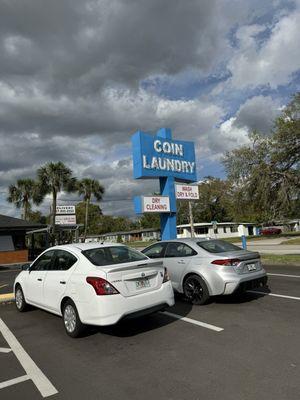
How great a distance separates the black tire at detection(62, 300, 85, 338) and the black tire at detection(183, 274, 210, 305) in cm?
290

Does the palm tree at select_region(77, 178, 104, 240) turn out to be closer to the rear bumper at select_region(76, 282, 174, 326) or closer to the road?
the road

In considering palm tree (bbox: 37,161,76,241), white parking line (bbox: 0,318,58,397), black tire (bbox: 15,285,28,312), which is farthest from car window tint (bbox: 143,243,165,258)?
palm tree (bbox: 37,161,76,241)

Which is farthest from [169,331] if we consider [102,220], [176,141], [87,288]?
[102,220]

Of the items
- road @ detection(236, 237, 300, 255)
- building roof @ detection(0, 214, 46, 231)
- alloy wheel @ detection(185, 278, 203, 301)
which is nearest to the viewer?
alloy wheel @ detection(185, 278, 203, 301)

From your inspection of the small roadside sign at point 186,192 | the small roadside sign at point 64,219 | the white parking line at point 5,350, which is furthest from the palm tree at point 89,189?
the white parking line at point 5,350

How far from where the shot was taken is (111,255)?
661cm

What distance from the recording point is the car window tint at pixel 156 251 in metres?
9.34

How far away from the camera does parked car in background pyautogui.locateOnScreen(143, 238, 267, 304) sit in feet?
24.7

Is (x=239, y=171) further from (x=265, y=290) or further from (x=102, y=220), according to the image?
(x=102, y=220)

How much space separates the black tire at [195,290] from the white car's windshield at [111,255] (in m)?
1.81

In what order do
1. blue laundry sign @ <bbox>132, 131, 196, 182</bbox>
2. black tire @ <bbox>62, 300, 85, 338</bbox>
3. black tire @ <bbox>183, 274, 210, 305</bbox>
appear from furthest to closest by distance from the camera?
blue laundry sign @ <bbox>132, 131, 196, 182</bbox> < black tire @ <bbox>183, 274, 210, 305</bbox> < black tire @ <bbox>62, 300, 85, 338</bbox>

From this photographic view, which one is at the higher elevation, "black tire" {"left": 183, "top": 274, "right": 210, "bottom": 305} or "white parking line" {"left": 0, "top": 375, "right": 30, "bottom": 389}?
"black tire" {"left": 183, "top": 274, "right": 210, "bottom": 305}

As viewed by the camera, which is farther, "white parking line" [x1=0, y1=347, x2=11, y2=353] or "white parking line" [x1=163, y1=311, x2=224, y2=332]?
"white parking line" [x1=163, y1=311, x2=224, y2=332]

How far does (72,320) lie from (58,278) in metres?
0.84
